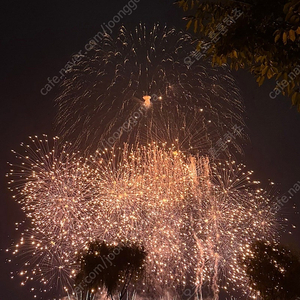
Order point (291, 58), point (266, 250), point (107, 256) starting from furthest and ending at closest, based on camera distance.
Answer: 1. point (266, 250)
2. point (107, 256)
3. point (291, 58)

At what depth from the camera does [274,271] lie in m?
11.8

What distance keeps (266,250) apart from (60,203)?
8.20 metres

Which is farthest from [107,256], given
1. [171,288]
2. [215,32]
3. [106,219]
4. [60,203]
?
[215,32]

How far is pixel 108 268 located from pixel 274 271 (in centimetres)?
561

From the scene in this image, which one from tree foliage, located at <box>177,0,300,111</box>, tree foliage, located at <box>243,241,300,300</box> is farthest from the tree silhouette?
tree foliage, located at <box>177,0,300,111</box>

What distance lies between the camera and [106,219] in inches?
565

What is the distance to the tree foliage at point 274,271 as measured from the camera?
11.4 m

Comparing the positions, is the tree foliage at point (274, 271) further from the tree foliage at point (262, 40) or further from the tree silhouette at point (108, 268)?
the tree foliage at point (262, 40)

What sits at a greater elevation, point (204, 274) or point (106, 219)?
point (106, 219)

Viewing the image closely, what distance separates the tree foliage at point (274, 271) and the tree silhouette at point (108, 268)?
13.0ft

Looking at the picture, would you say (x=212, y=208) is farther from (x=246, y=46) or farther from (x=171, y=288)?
(x=246, y=46)

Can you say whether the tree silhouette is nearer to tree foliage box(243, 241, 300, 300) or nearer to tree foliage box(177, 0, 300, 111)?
tree foliage box(243, 241, 300, 300)

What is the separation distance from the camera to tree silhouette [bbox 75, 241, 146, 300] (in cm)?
1110

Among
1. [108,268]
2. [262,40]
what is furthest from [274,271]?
[262,40]
